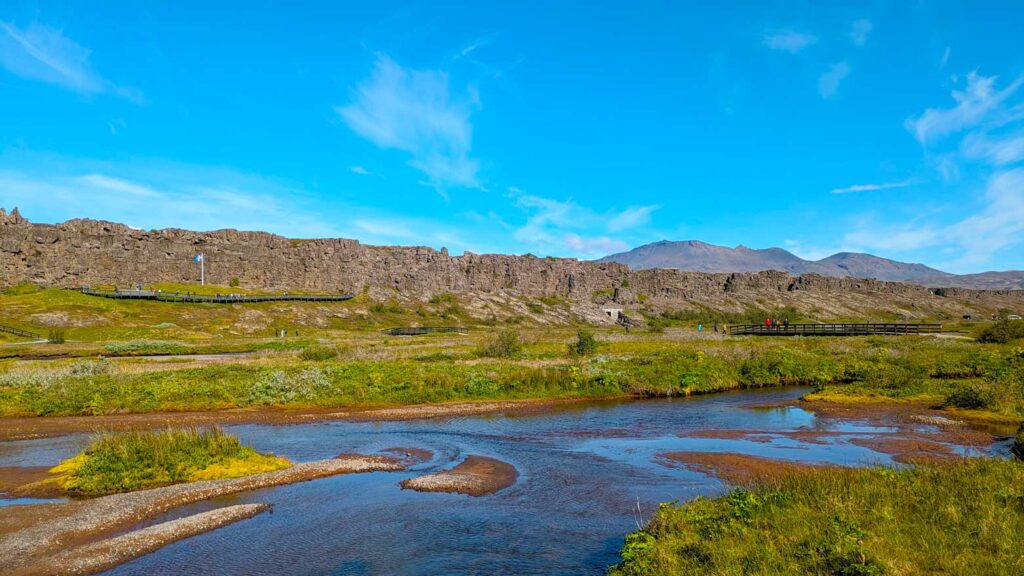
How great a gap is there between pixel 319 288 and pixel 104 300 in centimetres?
6195

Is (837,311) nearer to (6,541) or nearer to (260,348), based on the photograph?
(260,348)

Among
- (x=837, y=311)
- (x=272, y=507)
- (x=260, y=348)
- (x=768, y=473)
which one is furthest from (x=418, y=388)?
(x=837, y=311)

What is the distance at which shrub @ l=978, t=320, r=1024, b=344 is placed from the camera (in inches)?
2381

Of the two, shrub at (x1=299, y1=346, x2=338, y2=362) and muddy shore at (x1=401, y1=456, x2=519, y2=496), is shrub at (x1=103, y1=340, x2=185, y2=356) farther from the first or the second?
muddy shore at (x1=401, y1=456, x2=519, y2=496)

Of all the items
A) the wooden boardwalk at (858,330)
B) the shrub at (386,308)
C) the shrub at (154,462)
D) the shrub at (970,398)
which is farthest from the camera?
the shrub at (386,308)

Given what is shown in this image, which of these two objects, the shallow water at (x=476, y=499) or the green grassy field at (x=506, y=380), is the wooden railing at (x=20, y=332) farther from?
the shallow water at (x=476, y=499)

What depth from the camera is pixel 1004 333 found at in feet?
201

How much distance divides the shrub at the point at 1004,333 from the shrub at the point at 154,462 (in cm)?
6979

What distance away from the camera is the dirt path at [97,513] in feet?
45.9

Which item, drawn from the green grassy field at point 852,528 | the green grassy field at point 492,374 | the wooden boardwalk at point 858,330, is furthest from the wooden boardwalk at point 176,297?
the green grassy field at point 852,528

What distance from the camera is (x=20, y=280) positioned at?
125 metres

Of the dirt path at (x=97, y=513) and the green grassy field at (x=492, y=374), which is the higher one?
the green grassy field at (x=492, y=374)

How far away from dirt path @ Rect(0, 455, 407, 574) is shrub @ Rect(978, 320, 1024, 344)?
2614 inches

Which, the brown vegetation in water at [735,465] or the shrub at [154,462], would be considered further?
the shrub at [154,462]
